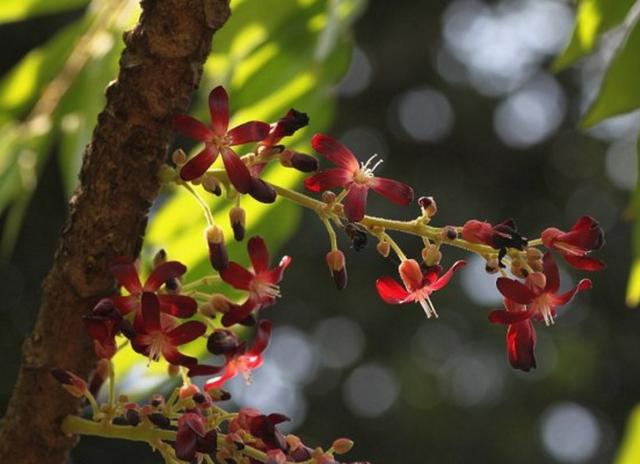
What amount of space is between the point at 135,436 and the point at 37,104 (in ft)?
3.41

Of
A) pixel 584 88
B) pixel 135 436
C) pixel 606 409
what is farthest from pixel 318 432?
pixel 135 436

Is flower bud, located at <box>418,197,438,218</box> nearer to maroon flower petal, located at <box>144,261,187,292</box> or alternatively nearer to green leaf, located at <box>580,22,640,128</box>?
maroon flower petal, located at <box>144,261,187,292</box>

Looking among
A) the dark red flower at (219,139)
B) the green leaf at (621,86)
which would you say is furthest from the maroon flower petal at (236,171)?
the green leaf at (621,86)

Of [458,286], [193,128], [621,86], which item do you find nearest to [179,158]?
[193,128]

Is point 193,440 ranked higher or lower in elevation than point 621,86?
higher

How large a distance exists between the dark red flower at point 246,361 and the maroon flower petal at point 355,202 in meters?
0.14

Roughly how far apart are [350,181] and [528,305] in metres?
0.19

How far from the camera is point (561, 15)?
13.8m

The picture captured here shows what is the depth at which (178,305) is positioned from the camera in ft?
3.67

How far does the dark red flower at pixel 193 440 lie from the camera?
1.08 metres

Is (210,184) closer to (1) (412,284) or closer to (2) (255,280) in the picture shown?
(2) (255,280)

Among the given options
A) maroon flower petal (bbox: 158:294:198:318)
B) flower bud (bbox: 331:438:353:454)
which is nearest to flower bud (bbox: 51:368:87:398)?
maroon flower petal (bbox: 158:294:198:318)

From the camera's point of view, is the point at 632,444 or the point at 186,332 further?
the point at 632,444

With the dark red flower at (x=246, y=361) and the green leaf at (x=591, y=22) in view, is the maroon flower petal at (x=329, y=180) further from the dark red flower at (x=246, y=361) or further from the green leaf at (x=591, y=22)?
the green leaf at (x=591, y=22)
